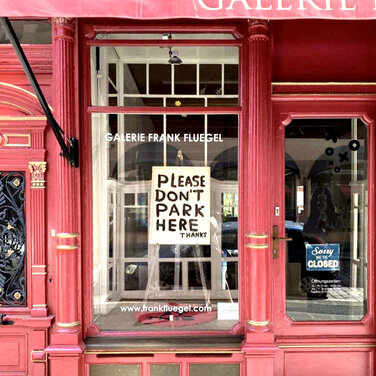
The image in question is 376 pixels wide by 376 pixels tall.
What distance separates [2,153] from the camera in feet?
12.7

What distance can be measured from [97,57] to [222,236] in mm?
2234

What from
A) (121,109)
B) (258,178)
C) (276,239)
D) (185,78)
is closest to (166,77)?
(185,78)

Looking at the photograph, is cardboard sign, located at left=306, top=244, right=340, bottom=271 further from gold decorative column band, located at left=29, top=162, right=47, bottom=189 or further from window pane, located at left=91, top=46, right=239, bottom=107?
gold decorative column band, located at left=29, top=162, right=47, bottom=189

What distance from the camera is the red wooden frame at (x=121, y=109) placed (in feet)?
12.4

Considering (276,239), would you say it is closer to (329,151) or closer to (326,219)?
(326,219)

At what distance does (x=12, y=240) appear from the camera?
12.9 ft

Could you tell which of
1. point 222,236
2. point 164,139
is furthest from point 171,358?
point 164,139

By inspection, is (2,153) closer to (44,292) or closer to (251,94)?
(44,292)

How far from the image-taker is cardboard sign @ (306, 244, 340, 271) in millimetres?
4043

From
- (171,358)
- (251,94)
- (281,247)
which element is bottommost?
(171,358)

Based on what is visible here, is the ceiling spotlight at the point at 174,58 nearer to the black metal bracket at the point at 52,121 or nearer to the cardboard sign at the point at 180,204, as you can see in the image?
the cardboard sign at the point at 180,204

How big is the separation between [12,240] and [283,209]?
279cm

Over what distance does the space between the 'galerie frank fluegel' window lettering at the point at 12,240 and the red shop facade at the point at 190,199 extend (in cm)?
1

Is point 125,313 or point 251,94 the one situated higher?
point 251,94
